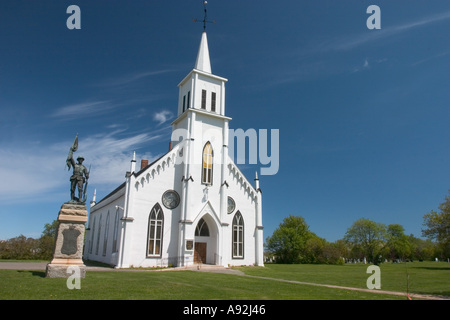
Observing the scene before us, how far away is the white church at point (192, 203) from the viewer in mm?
28344

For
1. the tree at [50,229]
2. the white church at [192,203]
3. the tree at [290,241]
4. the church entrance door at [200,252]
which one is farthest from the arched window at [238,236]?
the tree at [50,229]

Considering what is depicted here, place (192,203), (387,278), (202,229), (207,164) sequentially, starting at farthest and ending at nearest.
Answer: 1. (207,164)
2. (202,229)
3. (192,203)
4. (387,278)

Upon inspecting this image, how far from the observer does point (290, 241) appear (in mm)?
57000

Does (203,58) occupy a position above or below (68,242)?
above

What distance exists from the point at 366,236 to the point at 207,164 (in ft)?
164

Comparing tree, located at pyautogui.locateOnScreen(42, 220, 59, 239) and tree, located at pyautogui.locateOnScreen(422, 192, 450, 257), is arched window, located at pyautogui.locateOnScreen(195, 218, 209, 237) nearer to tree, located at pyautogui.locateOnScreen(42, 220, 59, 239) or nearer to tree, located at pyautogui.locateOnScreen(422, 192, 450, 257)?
tree, located at pyautogui.locateOnScreen(422, 192, 450, 257)

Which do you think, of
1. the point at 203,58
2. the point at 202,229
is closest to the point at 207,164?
the point at 202,229

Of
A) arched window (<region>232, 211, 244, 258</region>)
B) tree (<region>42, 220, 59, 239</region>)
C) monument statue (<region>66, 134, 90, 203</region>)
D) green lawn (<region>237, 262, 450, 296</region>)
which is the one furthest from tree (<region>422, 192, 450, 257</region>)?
tree (<region>42, 220, 59, 239</region>)

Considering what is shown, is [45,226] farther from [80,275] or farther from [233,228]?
[80,275]

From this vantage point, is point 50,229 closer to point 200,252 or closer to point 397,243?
point 200,252

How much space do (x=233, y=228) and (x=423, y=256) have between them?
89.0 metres

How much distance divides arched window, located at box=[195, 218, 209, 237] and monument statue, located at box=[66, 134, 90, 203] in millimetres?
16020

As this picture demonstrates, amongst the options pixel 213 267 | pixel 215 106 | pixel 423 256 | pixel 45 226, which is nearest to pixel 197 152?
pixel 215 106
